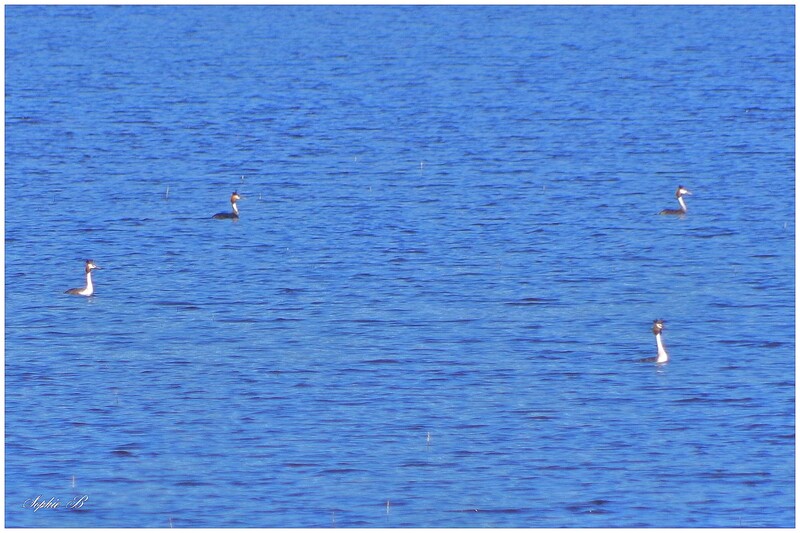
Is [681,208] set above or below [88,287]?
above

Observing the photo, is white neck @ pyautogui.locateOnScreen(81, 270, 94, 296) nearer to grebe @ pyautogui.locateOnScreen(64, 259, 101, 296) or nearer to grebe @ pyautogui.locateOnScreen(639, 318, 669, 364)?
grebe @ pyautogui.locateOnScreen(64, 259, 101, 296)

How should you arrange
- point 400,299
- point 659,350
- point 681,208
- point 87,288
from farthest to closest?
point 681,208, point 87,288, point 400,299, point 659,350

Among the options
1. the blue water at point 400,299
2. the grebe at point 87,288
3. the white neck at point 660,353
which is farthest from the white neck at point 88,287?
the white neck at point 660,353

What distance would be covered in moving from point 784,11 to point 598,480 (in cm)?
6903

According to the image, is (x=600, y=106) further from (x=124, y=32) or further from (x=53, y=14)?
(x=53, y=14)

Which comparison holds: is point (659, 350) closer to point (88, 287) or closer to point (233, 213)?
point (88, 287)

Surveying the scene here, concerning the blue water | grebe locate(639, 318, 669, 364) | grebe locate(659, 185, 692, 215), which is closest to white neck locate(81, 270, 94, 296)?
the blue water

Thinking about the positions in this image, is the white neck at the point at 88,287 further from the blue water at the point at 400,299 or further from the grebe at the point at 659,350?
the grebe at the point at 659,350

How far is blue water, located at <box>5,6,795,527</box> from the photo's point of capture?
19531 millimetres

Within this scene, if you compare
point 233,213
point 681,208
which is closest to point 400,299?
point 233,213

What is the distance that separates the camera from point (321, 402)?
2275 centimetres

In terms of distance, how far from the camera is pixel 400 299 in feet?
94.9

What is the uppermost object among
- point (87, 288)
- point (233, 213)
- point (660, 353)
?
point (233, 213)

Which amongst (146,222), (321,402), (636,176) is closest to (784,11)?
(636,176)
